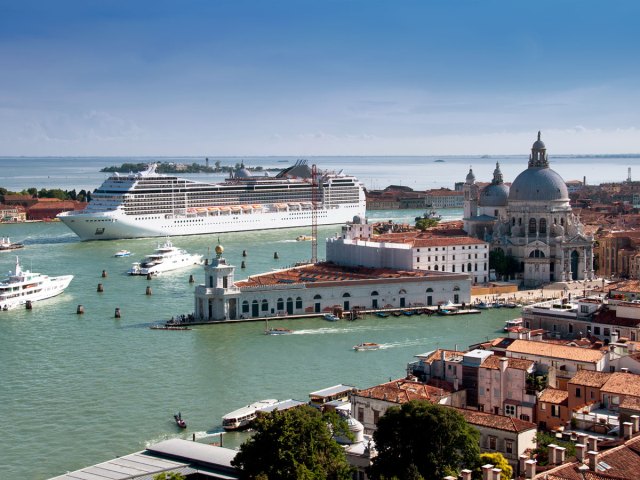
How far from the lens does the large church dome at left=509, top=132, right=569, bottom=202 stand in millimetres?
38594

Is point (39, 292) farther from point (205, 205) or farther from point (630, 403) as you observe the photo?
point (205, 205)

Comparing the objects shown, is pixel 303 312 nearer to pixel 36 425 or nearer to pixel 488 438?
pixel 36 425

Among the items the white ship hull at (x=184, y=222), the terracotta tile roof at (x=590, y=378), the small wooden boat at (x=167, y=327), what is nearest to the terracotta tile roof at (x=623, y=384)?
the terracotta tile roof at (x=590, y=378)

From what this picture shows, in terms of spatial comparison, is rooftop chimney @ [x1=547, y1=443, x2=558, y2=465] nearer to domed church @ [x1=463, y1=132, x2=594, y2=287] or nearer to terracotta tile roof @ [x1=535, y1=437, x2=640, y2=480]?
terracotta tile roof @ [x1=535, y1=437, x2=640, y2=480]

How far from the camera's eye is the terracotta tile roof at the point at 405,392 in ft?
50.0

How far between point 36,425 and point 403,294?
1494 cm

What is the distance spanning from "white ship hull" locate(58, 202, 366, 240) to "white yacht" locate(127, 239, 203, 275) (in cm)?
1111

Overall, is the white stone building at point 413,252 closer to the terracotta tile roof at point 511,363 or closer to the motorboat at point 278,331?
the motorboat at point 278,331

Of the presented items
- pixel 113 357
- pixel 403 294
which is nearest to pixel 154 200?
pixel 403 294

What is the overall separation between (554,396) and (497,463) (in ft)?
11.3

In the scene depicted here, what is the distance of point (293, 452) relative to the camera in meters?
12.2

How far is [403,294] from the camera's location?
30.4m

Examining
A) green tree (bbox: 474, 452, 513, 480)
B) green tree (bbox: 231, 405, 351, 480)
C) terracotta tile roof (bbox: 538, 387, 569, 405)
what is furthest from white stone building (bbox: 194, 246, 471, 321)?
green tree (bbox: 474, 452, 513, 480)

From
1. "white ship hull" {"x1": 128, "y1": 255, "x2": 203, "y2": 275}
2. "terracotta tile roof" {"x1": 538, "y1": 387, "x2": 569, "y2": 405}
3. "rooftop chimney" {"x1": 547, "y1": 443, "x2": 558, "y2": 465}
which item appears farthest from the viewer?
"white ship hull" {"x1": 128, "y1": 255, "x2": 203, "y2": 275}
